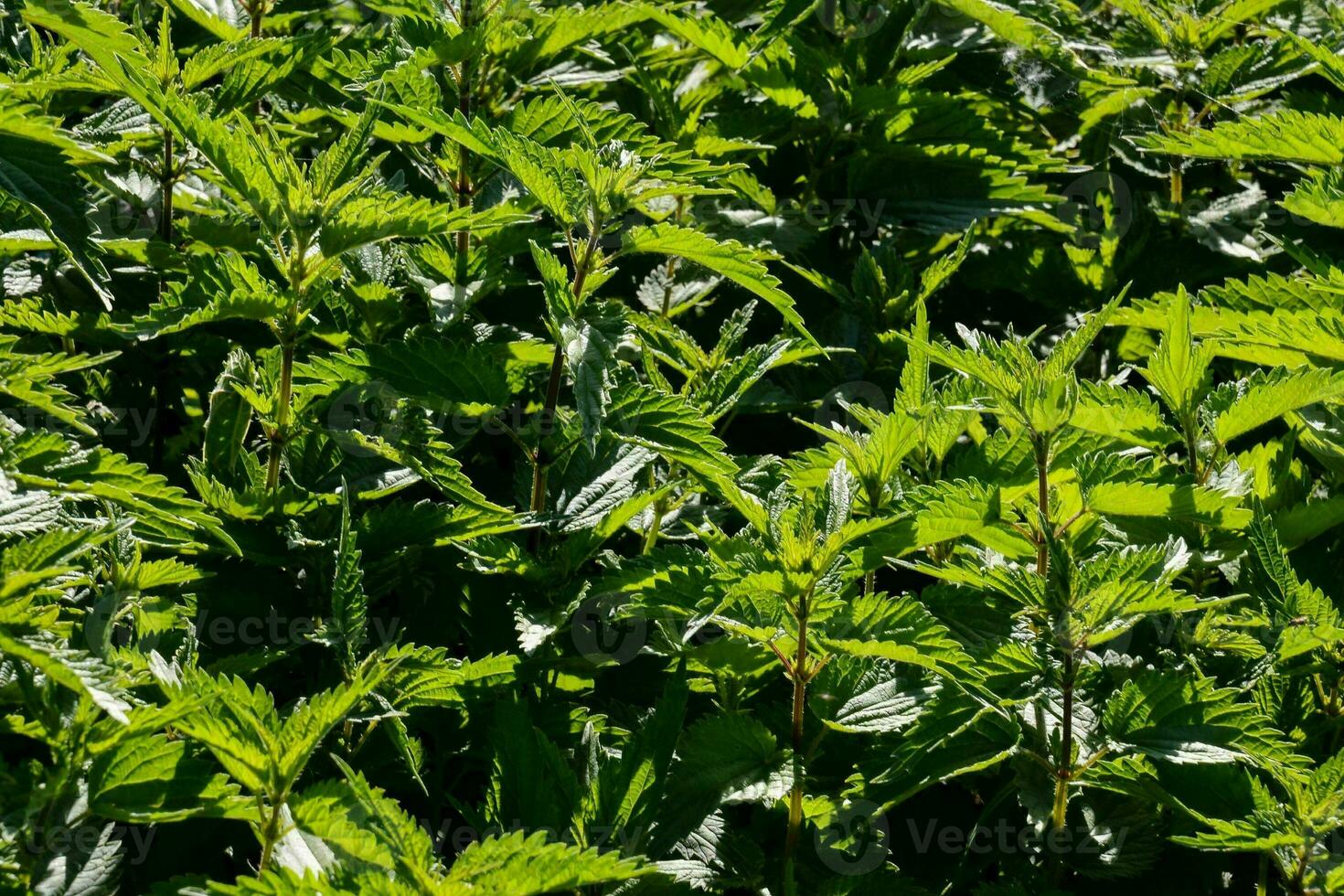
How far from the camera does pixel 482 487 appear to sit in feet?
7.38

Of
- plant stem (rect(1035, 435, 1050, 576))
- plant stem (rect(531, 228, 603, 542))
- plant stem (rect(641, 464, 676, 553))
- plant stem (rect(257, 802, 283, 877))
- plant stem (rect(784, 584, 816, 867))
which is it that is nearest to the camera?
plant stem (rect(257, 802, 283, 877))

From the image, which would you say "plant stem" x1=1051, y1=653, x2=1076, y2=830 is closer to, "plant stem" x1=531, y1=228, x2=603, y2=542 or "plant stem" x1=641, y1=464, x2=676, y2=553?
"plant stem" x1=641, y1=464, x2=676, y2=553

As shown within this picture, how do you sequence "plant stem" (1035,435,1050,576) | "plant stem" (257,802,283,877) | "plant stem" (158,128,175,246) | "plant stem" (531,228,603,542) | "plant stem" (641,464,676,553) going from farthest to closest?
"plant stem" (158,128,175,246) < "plant stem" (641,464,676,553) < "plant stem" (531,228,603,542) < "plant stem" (1035,435,1050,576) < "plant stem" (257,802,283,877)

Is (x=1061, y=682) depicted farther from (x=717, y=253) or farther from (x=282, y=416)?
(x=282, y=416)

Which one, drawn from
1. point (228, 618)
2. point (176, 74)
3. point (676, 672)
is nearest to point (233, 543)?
point (228, 618)

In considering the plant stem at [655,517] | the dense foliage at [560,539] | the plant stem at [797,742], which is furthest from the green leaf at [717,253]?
the plant stem at [797,742]

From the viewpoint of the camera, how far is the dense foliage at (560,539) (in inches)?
60.8

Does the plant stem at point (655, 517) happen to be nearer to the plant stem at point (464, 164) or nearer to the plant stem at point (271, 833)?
the plant stem at point (464, 164)

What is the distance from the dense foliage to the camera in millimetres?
1544

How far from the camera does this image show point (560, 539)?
199 centimetres

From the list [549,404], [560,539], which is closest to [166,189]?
[549,404]

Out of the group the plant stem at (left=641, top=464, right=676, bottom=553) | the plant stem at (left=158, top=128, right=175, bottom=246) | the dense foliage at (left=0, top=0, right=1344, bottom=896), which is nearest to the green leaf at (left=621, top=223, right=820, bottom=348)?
the dense foliage at (left=0, top=0, right=1344, bottom=896)

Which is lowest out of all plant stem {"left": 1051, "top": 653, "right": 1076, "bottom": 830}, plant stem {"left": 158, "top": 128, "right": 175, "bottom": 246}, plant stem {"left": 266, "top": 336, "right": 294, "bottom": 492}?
plant stem {"left": 1051, "top": 653, "right": 1076, "bottom": 830}

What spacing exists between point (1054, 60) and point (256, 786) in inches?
88.6
